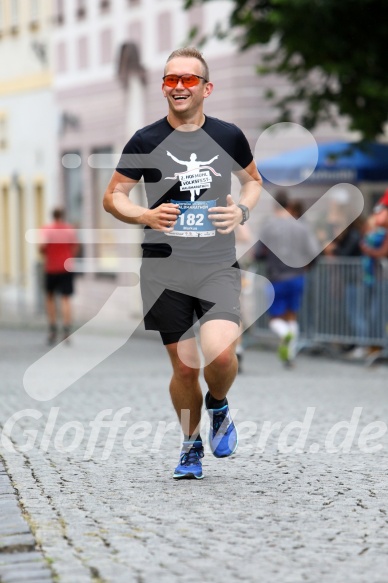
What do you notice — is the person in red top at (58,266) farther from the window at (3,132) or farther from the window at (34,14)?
the window at (3,132)

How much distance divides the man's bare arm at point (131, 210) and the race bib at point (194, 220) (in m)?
0.08

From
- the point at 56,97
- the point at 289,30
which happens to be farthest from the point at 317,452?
the point at 56,97

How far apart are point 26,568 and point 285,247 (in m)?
12.0

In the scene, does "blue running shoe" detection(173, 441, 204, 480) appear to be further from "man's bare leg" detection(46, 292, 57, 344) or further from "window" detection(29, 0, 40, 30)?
"window" detection(29, 0, 40, 30)

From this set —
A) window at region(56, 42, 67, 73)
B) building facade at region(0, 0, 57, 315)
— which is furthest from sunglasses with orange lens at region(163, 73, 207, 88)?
window at region(56, 42, 67, 73)

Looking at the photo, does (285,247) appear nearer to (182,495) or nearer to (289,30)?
(289,30)

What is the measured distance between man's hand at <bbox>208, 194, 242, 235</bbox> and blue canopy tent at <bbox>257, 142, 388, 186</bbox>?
1335 centimetres

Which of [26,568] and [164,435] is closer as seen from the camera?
[26,568]

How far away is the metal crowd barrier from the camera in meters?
17.9

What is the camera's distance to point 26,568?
553 centimetres

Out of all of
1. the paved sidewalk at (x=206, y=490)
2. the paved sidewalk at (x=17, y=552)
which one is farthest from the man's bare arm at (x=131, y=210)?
the paved sidewalk at (x=17, y=552)

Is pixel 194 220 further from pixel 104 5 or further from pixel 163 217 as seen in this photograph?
pixel 104 5

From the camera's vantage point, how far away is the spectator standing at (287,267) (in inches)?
677

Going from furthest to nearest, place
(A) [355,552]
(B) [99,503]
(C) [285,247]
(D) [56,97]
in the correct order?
(D) [56,97], (C) [285,247], (B) [99,503], (A) [355,552]
